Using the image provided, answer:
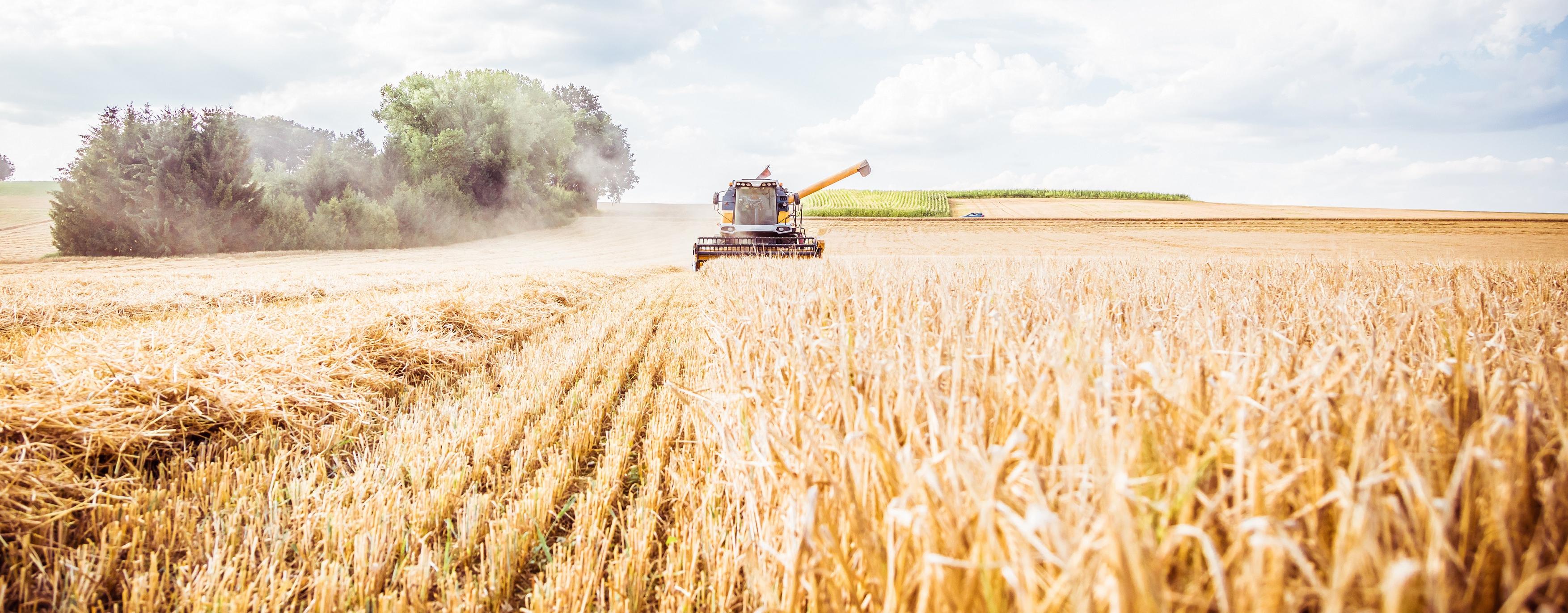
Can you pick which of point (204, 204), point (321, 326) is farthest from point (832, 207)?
point (321, 326)

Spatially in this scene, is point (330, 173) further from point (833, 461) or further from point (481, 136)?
point (833, 461)

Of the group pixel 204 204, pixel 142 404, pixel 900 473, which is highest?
pixel 204 204

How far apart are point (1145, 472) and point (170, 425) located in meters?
3.54

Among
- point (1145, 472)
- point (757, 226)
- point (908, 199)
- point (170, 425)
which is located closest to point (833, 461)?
point (1145, 472)

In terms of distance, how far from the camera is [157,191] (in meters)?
19.9

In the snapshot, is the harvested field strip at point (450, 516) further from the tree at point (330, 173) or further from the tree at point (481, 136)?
the tree at point (481, 136)

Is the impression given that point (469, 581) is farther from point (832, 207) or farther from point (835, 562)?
point (832, 207)

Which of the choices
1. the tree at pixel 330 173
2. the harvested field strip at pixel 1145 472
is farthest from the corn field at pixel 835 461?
the tree at pixel 330 173

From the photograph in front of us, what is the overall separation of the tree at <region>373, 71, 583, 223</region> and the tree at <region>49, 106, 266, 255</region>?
10383mm

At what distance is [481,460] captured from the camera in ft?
8.46

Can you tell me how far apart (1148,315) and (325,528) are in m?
3.47

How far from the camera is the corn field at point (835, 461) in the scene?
2.64 ft

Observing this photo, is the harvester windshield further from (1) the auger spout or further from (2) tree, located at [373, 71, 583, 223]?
(2) tree, located at [373, 71, 583, 223]

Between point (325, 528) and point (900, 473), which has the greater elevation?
Answer: point (900, 473)
